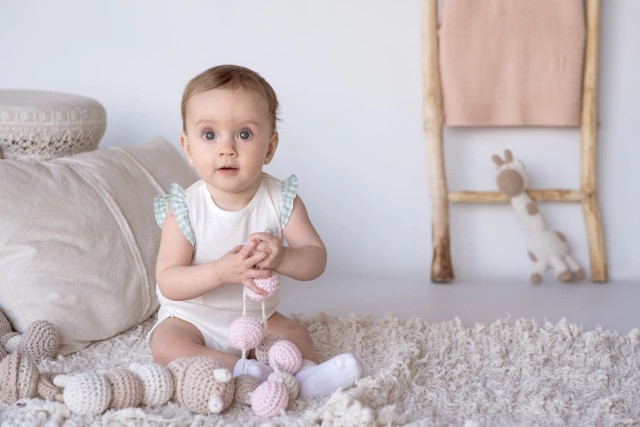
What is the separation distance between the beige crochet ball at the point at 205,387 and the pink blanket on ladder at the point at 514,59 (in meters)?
1.21

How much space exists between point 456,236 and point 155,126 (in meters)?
0.88

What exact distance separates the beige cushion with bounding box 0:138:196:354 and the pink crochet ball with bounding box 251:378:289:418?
460mm

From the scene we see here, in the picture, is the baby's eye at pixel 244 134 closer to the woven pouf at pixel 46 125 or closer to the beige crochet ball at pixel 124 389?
the beige crochet ball at pixel 124 389

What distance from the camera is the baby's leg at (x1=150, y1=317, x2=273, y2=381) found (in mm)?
1317

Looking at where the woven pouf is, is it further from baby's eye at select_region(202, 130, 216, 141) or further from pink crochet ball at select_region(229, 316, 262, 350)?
pink crochet ball at select_region(229, 316, 262, 350)

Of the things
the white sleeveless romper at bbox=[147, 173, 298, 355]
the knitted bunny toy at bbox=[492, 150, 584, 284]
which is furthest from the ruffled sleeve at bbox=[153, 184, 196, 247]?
the knitted bunny toy at bbox=[492, 150, 584, 284]

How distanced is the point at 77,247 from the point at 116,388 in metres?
0.46

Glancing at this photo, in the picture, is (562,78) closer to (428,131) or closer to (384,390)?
(428,131)

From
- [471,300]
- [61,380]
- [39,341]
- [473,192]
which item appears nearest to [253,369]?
[61,380]

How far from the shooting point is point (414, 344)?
1.54 m

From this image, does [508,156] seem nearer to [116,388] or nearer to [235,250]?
[235,250]

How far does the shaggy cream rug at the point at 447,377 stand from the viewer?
3.92 feet

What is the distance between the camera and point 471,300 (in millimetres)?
2049

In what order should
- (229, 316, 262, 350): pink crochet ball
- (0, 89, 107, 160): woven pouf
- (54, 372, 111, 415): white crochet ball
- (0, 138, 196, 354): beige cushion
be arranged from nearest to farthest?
1. (54, 372, 111, 415): white crochet ball
2. (229, 316, 262, 350): pink crochet ball
3. (0, 138, 196, 354): beige cushion
4. (0, 89, 107, 160): woven pouf
